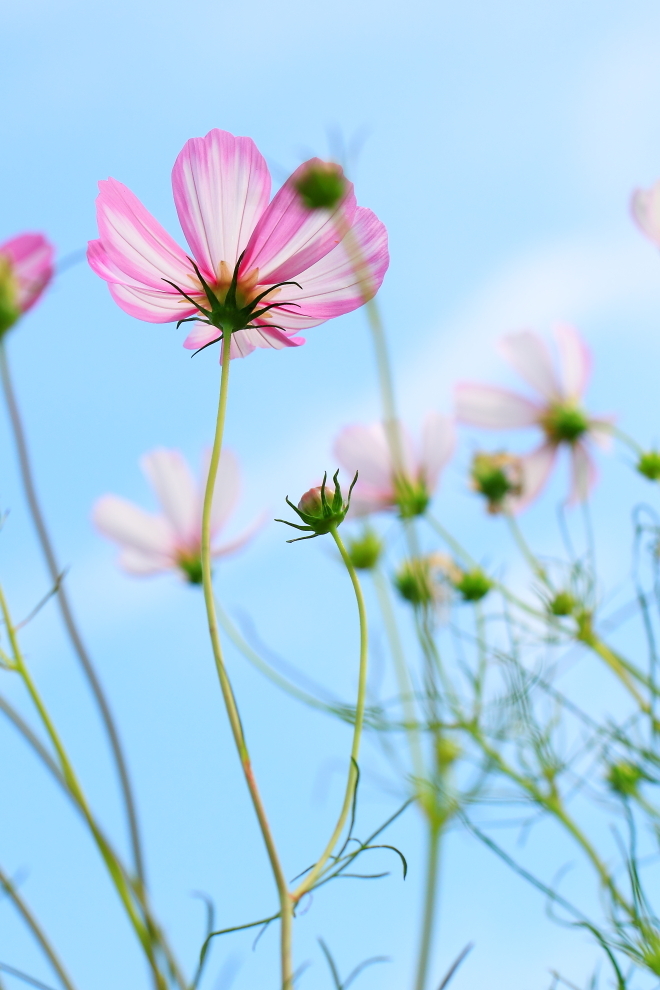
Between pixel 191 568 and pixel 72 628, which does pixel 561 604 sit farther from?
pixel 72 628

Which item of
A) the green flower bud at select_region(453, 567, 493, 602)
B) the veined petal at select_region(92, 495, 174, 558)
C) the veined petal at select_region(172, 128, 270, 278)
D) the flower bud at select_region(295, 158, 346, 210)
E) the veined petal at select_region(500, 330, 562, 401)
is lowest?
the flower bud at select_region(295, 158, 346, 210)

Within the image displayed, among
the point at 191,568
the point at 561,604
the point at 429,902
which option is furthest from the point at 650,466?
the point at 429,902

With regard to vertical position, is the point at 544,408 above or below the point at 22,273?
above

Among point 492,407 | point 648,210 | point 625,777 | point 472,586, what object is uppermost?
point 492,407

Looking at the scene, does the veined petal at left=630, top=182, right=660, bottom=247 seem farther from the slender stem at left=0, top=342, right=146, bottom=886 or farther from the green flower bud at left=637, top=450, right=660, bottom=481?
the slender stem at left=0, top=342, right=146, bottom=886

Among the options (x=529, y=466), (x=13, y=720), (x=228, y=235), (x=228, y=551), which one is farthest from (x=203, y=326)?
(x=529, y=466)

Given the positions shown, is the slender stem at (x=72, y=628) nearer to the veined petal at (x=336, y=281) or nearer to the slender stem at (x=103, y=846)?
the slender stem at (x=103, y=846)

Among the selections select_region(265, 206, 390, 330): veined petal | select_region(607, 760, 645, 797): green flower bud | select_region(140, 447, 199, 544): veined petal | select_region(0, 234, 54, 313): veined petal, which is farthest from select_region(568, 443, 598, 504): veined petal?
select_region(0, 234, 54, 313): veined petal
